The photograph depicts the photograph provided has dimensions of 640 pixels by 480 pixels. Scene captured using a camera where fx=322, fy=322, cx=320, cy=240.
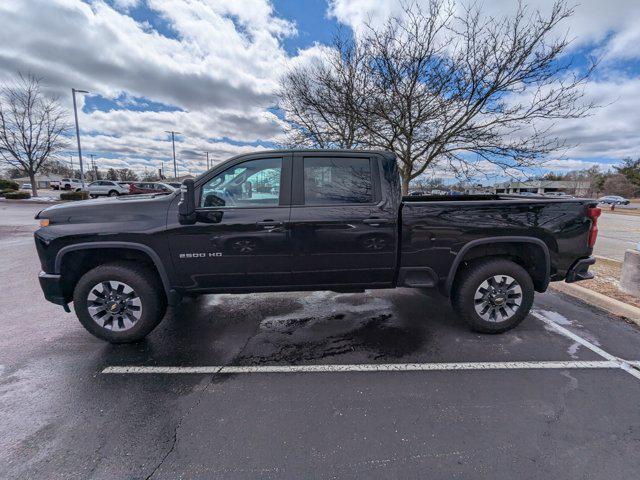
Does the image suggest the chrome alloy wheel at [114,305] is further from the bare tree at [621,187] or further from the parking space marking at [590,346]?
the bare tree at [621,187]

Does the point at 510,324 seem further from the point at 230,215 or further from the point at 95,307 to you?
the point at 95,307

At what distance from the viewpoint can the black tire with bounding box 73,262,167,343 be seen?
3379mm

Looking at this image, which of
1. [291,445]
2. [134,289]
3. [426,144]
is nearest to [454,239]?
[291,445]

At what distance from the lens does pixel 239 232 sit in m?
3.36

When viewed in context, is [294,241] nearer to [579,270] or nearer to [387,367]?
[387,367]

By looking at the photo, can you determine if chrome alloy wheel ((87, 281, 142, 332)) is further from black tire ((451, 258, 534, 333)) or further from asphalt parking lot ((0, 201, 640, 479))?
black tire ((451, 258, 534, 333))

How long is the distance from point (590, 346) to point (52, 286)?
229 inches

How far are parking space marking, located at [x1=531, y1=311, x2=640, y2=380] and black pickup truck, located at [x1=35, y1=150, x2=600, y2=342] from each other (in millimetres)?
684

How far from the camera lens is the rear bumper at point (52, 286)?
11.0 feet

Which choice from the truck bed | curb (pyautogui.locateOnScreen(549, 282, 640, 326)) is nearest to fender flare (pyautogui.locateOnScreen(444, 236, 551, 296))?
the truck bed

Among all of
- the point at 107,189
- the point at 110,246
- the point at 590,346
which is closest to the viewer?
the point at 110,246

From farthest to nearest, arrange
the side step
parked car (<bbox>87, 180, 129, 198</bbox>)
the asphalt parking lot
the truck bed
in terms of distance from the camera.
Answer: parked car (<bbox>87, 180, 129, 198</bbox>) → the side step → the truck bed → the asphalt parking lot

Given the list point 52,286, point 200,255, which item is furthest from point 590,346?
point 52,286

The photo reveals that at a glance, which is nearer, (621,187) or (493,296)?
(493,296)
